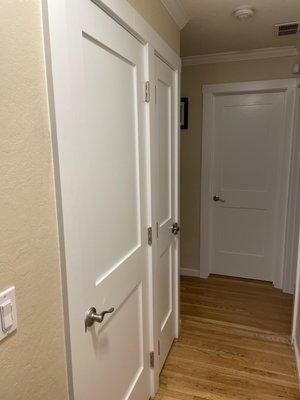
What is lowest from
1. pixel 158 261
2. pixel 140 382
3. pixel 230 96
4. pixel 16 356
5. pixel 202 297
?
pixel 202 297

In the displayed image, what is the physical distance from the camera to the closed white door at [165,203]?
187cm

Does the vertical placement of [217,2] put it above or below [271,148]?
above

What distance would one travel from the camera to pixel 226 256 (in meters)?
3.57

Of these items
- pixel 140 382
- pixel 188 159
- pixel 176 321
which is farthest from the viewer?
pixel 188 159

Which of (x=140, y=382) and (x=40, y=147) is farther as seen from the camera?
(x=140, y=382)

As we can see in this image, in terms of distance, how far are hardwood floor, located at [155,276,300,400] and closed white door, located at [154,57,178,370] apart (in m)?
0.19

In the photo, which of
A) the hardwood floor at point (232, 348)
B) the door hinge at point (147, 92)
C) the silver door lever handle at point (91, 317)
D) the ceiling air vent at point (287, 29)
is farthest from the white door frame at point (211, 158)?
the silver door lever handle at point (91, 317)

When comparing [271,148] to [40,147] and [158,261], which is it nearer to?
[158,261]

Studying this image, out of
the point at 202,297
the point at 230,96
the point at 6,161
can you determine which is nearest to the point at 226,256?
the point at 202,297

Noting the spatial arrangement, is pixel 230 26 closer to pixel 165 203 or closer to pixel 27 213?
pixel 165 203

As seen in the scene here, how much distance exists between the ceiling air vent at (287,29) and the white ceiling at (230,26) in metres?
0.05

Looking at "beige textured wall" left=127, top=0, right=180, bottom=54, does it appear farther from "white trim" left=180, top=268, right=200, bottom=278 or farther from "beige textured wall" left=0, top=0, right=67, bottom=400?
"white trim" left=180, top=268, right=200, bottom=278

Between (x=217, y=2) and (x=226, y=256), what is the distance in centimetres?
255

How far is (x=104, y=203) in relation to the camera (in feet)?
4.00
